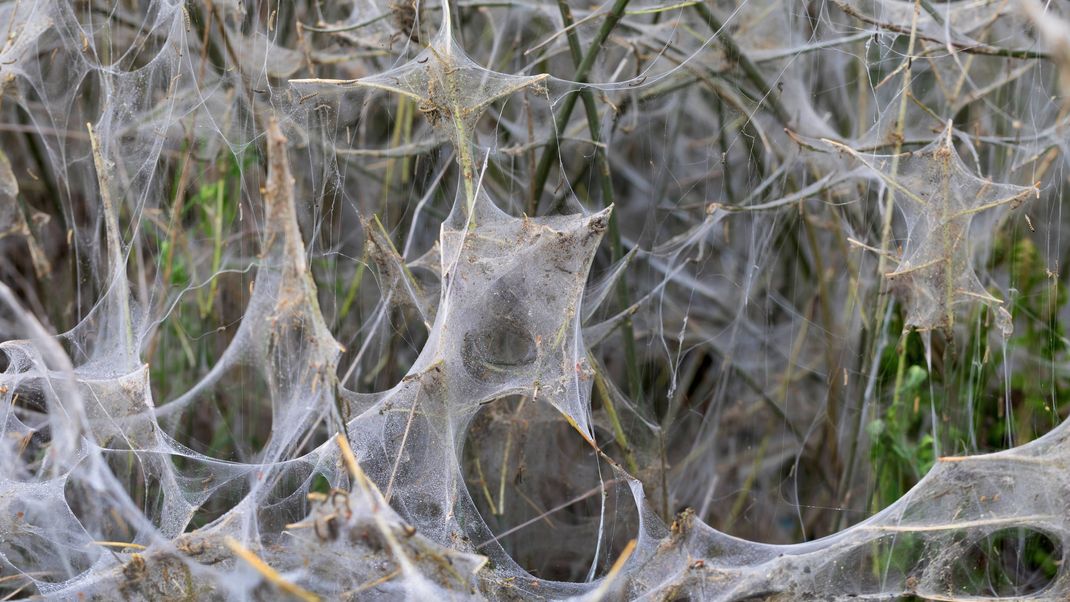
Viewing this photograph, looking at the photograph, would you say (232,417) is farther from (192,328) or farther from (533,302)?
(533,302)

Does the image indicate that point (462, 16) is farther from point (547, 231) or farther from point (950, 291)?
point (950, 291)

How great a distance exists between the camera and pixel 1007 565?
220cm

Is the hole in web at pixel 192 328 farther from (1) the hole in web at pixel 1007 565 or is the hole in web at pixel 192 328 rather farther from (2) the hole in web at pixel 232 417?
(1) the hole in web at pixel 1007 565

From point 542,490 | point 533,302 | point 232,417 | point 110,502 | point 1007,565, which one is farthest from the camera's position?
point 232,417

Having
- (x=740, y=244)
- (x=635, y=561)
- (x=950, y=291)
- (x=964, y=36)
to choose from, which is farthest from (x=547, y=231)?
(x=964, y=36)

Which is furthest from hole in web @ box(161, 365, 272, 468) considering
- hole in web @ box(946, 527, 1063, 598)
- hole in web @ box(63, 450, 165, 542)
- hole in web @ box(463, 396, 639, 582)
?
hole in web @ box(946, 527, 1063, 598)

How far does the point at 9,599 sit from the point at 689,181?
2.05 meters

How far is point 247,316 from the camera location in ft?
6.71

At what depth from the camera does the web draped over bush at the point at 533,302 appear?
1.74 meters

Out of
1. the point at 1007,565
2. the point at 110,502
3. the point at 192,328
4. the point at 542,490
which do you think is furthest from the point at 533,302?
the point at 1007,565

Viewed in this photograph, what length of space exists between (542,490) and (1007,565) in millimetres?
1177

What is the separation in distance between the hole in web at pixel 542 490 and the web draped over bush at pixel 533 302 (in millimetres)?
10

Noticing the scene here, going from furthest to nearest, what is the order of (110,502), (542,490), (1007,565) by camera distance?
(542,490), (1007,565), (110,502)

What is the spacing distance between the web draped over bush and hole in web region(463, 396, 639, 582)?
0.01 metres
